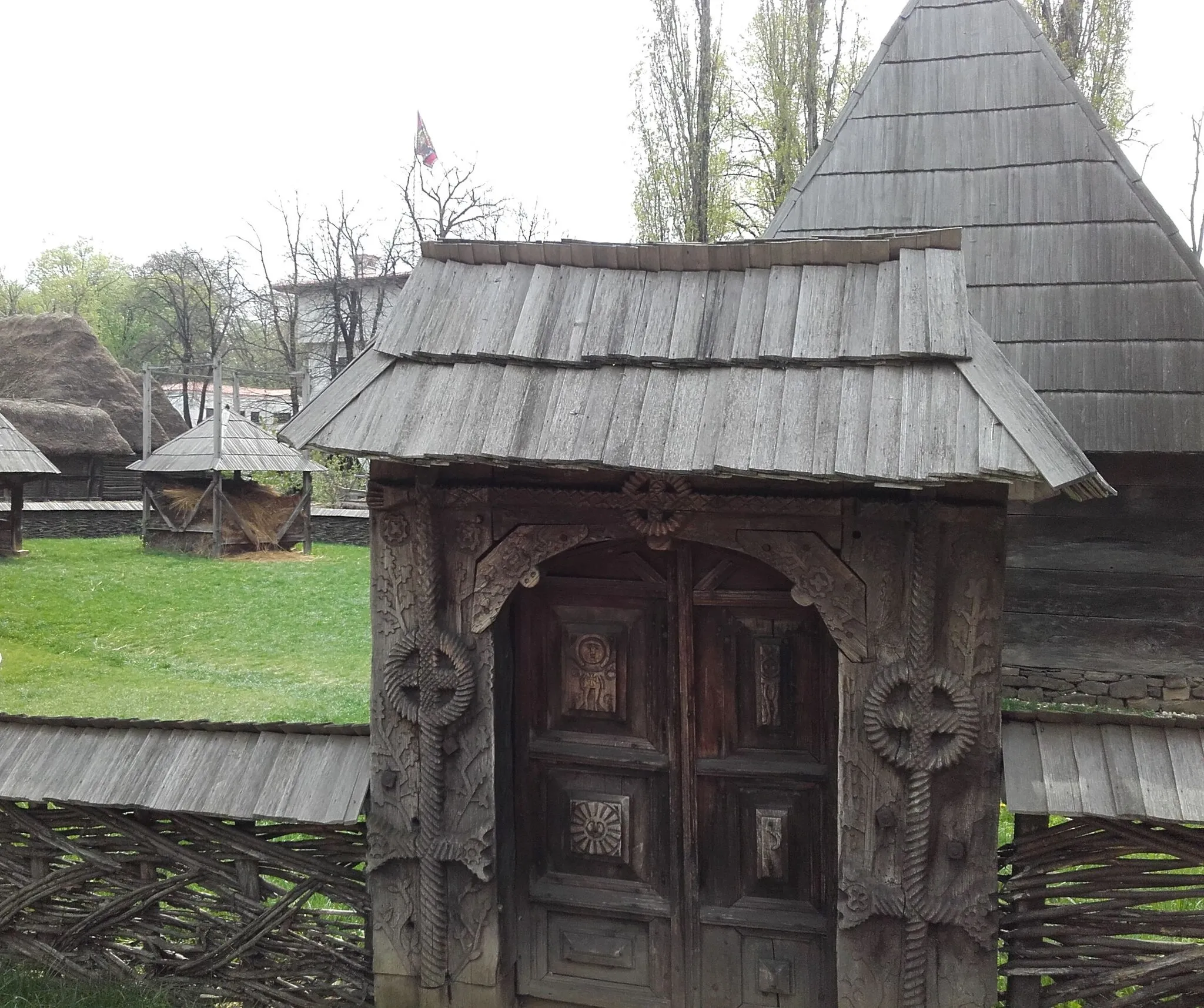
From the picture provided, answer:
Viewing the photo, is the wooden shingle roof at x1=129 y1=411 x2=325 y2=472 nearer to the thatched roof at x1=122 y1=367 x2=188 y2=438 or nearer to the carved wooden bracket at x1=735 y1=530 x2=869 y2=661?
the thatched roof at x1=122 y1=367 x2=188 y2=438

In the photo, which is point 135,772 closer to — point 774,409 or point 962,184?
point 774,409

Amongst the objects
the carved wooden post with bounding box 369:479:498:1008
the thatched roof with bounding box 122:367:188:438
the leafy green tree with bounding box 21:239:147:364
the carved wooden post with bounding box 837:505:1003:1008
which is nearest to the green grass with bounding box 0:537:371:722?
the carved wooden post with bounding box 369:479:498:1008

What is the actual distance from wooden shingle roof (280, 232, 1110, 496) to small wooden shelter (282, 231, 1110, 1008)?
0.5 inches

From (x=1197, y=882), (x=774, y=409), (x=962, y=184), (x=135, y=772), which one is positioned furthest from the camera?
(x=962, y=184)

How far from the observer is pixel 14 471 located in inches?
607

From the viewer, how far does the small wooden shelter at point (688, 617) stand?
312 centimetres

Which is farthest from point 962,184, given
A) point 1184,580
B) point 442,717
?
point 442,717

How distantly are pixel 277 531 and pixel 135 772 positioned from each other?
1616 centimetres

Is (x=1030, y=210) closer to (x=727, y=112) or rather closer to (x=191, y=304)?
(x=727, y=112)

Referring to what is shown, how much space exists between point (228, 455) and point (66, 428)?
24.2 feet

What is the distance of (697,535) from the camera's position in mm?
3352

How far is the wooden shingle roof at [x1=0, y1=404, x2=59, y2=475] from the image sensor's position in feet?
50.8

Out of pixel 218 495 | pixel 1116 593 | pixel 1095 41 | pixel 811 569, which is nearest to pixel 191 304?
pixel 218 495

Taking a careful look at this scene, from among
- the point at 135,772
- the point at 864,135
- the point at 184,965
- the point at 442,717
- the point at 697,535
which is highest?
the point at 864,135
